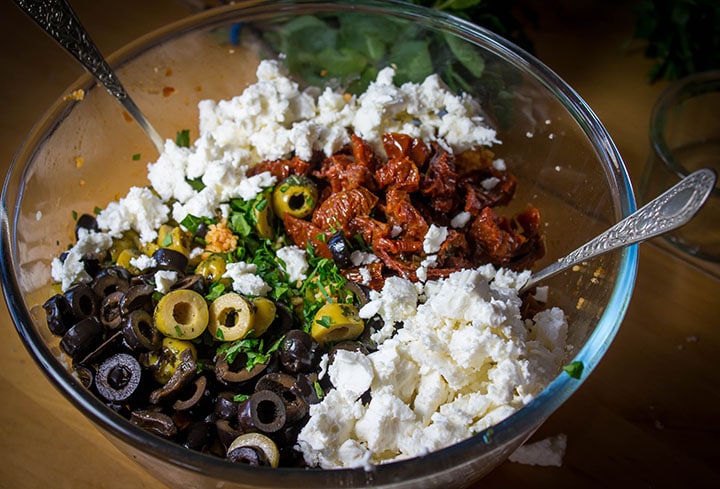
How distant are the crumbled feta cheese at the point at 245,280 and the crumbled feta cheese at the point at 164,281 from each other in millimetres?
126

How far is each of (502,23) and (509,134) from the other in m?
0.59

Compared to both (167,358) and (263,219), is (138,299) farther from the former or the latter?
(263,219)

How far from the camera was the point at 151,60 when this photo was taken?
1982mm

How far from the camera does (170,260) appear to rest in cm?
165

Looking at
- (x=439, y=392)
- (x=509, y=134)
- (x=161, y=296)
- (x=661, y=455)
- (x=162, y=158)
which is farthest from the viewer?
(x=509, y=134)

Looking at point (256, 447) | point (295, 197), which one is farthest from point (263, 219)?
point (256, 447)

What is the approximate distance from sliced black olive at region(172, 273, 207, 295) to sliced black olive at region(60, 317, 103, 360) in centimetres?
20

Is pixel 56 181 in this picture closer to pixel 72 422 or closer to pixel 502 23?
pixel 72 422

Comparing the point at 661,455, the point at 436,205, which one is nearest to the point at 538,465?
the point at 661,455

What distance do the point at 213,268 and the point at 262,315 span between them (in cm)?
20

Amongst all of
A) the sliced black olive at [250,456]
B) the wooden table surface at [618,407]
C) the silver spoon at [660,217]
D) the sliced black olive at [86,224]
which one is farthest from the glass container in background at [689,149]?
the sliced black olive at [86,224]

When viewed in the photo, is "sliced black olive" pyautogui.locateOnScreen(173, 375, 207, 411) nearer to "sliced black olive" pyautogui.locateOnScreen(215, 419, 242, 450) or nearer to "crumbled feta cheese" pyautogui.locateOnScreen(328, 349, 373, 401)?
"sliced black olive" pyautogui.locateOnScreen(215, 419, 242, 450)

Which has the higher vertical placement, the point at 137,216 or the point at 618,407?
the point at 137,216

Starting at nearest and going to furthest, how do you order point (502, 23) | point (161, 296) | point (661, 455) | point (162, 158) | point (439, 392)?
point (439, 392) → point (161, 296) → point (661, 455) → point (162, 158) → point (502, 23)
